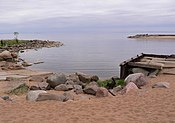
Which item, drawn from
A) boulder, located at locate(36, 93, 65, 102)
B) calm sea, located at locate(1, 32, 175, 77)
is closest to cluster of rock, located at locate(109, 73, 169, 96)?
boulder, located at locate(36, 93, 65, 102)

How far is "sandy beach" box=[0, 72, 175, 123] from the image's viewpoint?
9.59 meters

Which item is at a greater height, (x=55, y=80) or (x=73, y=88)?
(x=55, y=80)

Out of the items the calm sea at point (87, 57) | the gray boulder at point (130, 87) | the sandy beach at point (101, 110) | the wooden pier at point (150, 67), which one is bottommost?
the calm sea at point (87, 57)

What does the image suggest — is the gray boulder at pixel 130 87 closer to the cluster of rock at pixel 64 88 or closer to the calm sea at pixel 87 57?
the cluster of rock at pixel 64 88

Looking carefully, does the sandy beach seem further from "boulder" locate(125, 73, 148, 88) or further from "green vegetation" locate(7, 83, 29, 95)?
"green vegetation" locate(7, 83, 29, 95)

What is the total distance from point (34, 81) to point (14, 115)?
404 inches

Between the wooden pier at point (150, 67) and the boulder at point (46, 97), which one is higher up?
the wooden pier at point (150, 67)

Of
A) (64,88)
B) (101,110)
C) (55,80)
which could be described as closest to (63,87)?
(64,88)

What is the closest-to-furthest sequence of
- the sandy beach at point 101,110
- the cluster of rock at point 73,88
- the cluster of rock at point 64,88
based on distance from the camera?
the sandy beach at point 101,110 < the cluster of rock at point 64,88 < the cluster of rock at point 73,88

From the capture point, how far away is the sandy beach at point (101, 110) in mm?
9586

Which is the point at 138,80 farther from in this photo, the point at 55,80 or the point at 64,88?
the point at 55,80

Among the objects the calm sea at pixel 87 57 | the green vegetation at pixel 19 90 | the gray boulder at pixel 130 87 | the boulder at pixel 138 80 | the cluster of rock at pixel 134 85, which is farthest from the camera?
the calm sea at pixel 87 57

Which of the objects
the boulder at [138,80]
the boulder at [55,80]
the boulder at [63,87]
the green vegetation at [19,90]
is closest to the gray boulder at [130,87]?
the boulder at [138,80]

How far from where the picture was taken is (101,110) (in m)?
10.8
